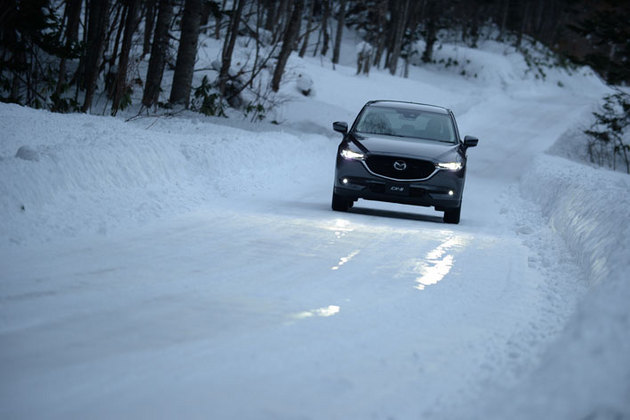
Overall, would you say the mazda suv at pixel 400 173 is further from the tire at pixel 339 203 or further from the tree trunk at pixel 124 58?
the tree trunk at pixel 124 58

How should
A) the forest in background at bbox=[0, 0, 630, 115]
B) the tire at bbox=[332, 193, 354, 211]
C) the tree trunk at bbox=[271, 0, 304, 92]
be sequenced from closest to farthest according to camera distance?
the tire at bbox=[332, 193, 354, 211], the forest in background at bbox=[0, 0, 630, 115], the tree trunk at bbox=[271, 0, 304, 92]

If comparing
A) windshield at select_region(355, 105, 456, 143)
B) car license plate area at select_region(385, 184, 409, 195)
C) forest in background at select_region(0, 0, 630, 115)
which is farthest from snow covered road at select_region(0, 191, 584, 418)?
forest in background at select_region(0, 0, 630, 115)

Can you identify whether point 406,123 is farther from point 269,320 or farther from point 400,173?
point 269,320

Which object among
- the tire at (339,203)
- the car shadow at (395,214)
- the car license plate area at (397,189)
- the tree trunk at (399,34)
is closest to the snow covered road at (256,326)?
the car license plate area at (397,189)

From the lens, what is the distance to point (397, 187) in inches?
474

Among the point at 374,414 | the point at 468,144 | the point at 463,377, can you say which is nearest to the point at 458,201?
the point at 468,144

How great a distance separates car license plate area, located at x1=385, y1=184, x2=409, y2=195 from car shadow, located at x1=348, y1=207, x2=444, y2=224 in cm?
64

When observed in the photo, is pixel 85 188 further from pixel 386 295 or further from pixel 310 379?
pixel 310 379

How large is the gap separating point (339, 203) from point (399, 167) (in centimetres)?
112

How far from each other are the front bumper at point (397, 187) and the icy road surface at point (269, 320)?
154 centimetres

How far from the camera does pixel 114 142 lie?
11938 mm

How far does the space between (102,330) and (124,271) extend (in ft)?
5.73

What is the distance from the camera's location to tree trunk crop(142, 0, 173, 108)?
74.8ft

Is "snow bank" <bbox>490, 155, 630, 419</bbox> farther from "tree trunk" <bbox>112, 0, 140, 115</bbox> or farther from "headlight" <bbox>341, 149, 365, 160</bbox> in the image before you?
"tree trunk" <bbox>112, 0, 140, 115</bbox>
